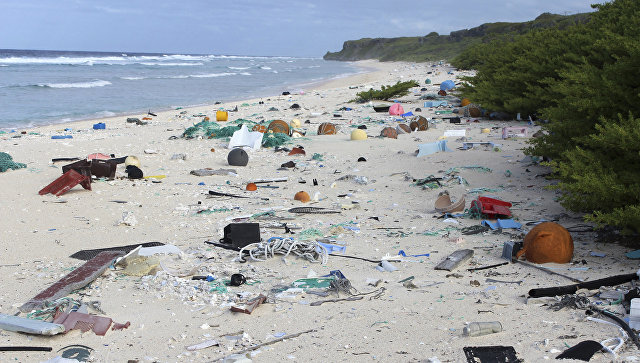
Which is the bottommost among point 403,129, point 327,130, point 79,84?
point 327,130

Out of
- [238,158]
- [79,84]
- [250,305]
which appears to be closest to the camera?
[250,305]

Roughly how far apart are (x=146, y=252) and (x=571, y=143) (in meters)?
4.37

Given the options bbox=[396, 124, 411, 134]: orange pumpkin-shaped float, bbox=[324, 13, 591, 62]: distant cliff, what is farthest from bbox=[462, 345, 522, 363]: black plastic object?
bbox=[324, 13, 591, 62]: distant cliff

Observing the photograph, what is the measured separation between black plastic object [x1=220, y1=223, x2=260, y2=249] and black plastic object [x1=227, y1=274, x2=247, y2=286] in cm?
80

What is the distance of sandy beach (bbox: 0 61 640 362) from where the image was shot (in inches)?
123

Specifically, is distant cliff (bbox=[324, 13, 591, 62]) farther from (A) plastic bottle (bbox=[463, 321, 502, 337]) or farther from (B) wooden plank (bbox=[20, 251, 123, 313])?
(A) plastic bottle (bbox=[463, 321, 502, 337])

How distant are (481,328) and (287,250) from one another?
1935mm

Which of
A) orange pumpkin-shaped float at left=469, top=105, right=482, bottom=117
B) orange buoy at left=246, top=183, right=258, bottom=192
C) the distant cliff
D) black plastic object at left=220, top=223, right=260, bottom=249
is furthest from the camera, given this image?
the distant cliff

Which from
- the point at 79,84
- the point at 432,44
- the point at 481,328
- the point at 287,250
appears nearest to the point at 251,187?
the point at 287,250

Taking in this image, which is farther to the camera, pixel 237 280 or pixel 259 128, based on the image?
pixel 259 128

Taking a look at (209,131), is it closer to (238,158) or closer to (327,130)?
(327,130)

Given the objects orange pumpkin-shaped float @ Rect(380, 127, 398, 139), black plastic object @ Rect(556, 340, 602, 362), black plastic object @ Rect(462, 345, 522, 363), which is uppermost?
orange pumpkin-shaped float @ Rect(380, 127, 398, 139)

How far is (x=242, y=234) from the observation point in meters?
4.89

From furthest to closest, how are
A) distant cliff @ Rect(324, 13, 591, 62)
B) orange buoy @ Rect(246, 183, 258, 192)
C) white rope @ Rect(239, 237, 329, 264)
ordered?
distant cliff @ Rect(324, 13, 591, 62)
orange buoy @ Rect(246, 183, 258, 192)
white rope @ Rect(239, 237, 329, 264)
